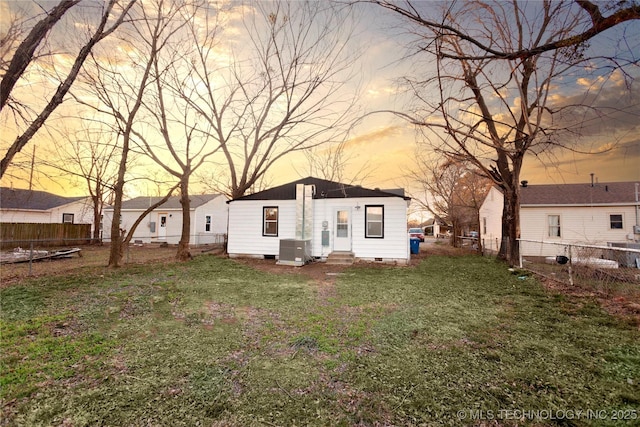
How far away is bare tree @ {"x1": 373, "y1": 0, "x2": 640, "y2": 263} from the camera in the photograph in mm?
3744

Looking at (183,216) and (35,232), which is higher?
(183,216)

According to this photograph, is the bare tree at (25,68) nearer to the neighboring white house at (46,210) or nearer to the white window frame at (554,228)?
the neighboring white house at (46,210)

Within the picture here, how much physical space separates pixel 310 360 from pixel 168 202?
25.1 meters

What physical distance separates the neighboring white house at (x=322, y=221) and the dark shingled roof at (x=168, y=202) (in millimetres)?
10712

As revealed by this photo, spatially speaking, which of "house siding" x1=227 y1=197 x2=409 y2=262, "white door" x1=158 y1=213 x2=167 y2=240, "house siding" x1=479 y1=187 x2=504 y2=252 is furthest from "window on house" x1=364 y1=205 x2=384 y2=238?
"white door" x1=158 y1=213 x2=167 y2=240

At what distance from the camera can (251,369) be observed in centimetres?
333

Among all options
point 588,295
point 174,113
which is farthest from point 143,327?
point 174,113

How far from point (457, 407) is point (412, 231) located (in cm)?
3591

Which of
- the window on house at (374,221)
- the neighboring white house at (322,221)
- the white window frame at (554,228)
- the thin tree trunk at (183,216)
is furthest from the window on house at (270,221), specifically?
the white window frame at (554,228)

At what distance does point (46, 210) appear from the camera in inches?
897

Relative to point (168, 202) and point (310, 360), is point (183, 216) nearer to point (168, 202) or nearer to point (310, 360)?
point (310, 360)

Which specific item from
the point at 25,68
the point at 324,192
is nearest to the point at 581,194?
the point at 324,192

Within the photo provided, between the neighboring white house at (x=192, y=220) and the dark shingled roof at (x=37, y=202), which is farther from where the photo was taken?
the neighboring white house at (x=192, y=220)

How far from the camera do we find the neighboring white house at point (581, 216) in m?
16.6
